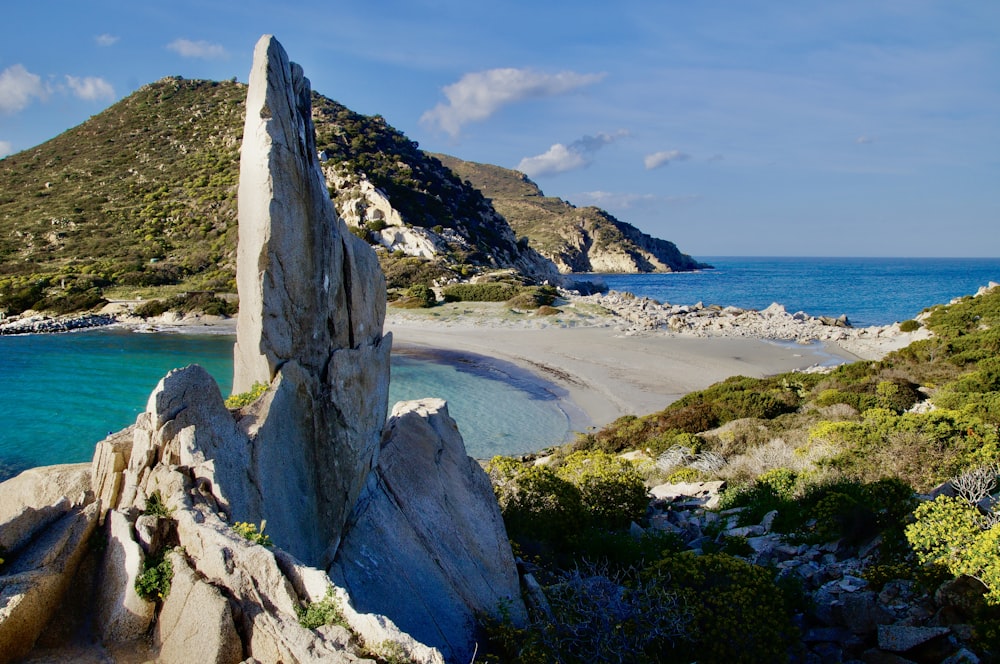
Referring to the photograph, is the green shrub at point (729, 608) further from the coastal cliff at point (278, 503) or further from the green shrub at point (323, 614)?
the green shrub at point (323, 614)

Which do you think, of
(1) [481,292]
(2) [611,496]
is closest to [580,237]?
(1) [481,292]

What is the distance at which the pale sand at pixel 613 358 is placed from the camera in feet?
81.5

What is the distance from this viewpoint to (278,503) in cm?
577

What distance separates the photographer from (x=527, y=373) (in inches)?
1134

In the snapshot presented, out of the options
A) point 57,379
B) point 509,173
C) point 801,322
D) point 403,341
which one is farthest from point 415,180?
point 509,173

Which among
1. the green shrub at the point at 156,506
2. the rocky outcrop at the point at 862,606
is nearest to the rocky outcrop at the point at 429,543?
the green shrub at the point at 156,506

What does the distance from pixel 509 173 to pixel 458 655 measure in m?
185

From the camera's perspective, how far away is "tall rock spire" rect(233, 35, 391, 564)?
5996 millimetres

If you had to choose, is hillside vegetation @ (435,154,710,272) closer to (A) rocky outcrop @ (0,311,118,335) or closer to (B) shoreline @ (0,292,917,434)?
(B) shoreline @ (0,292,917,434)

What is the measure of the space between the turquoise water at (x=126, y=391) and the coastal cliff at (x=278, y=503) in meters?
10.9

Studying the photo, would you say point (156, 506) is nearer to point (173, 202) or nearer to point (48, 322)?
point (48, 322)

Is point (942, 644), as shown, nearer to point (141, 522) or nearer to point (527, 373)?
point (141, 522)

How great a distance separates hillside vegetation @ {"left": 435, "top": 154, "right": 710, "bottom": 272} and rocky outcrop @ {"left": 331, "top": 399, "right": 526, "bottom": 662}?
10958 centimetres

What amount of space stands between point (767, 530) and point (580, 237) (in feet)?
402
